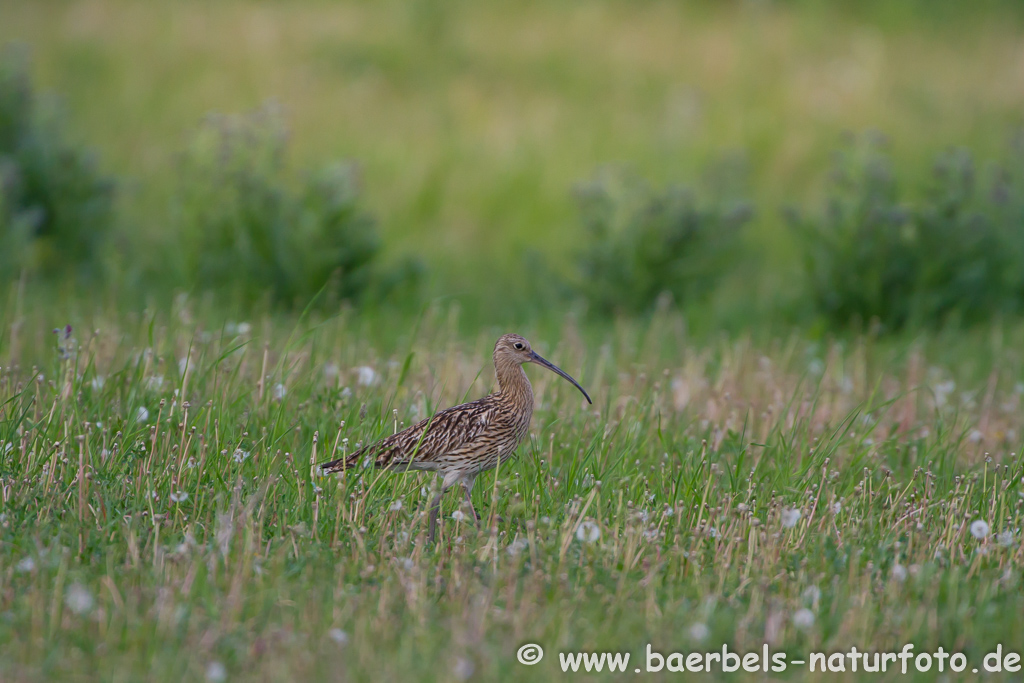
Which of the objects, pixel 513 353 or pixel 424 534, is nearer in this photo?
pixel 424 534

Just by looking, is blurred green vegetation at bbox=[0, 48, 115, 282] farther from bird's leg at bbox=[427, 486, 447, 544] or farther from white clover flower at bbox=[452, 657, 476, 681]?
white clover flower at bbox=[452, 657, 476, 681]

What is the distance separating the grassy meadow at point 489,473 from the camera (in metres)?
4.11

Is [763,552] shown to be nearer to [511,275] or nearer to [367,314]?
[367,314]

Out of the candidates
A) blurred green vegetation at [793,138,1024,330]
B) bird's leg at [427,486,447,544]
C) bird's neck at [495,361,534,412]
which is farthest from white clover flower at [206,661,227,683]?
blurred green vegetation at [793,138,1024,330]

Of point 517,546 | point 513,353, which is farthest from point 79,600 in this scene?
point 513,353

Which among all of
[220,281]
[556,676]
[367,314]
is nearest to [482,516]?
[556,676]

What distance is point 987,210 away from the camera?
12.7 m

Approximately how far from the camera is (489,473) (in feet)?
19.9

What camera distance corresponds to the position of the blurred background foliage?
12.0 m

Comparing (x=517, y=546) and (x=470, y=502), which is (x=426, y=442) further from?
(x=517, y=546)

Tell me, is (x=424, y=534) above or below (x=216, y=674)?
below

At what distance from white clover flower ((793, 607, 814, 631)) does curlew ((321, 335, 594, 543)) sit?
1.73m

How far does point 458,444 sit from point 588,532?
2.83 feet

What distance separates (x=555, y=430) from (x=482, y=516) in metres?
1.16
